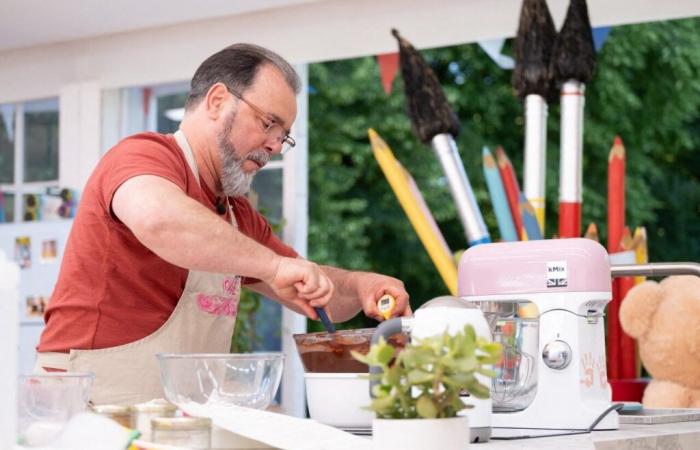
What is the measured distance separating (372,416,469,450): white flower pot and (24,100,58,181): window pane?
434 centimetres

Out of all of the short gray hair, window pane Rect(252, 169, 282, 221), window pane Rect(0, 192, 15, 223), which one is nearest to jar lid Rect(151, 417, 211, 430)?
the short gray hair

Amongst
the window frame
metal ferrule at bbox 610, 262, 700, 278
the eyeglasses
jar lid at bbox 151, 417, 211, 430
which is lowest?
jar lid at bbox 151, 417, 211, 430

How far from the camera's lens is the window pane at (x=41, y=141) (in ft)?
17.1

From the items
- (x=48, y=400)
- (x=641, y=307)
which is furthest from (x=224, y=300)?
(x=641, y=307)

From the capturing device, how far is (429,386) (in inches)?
42.3

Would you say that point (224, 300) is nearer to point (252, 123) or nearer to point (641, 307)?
point (252, 123)

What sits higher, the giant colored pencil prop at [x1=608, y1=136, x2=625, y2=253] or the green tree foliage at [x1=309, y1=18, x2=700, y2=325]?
the green tree foliage at [x1=309, y1=18, x2=700, y2=325]

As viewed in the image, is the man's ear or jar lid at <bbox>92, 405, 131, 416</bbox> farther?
the man's ear

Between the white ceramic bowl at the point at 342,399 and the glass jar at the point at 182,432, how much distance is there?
341 millimetres

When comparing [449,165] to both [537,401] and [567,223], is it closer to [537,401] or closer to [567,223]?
[567,223]

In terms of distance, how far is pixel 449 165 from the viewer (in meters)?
3.38

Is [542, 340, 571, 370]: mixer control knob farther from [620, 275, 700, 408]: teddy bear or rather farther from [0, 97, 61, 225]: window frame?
[0, 97, 61, 225]: window frame

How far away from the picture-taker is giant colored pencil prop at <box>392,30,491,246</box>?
3307 millimetres

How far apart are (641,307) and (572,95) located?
0.78m
